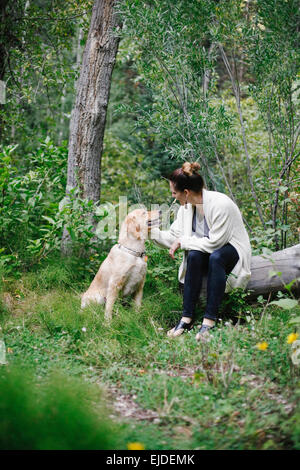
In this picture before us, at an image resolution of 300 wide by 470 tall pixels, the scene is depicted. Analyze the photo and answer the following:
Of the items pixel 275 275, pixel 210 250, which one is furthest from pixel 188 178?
pixel 275 275

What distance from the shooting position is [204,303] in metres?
4.40

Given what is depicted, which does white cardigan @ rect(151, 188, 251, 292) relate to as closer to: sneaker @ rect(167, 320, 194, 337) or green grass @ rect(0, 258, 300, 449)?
green grass @ rect(0, 258, 300, 449)

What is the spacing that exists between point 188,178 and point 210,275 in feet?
3.21

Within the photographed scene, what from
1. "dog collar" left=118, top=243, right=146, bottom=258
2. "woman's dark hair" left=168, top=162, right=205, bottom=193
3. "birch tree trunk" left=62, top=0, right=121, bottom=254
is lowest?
"dog collar" left=118, top=243, right=146, bottom=258

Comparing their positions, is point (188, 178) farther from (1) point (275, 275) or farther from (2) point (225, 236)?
(1) point (275, 275)

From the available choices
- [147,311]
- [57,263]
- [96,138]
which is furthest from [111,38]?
[147,311]

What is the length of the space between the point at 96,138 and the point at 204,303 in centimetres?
280

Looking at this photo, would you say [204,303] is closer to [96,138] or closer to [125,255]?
[125,255]

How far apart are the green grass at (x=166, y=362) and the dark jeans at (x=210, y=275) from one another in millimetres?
296

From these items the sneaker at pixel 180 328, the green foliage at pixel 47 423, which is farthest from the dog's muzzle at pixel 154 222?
the green foliage at pixel 47 423

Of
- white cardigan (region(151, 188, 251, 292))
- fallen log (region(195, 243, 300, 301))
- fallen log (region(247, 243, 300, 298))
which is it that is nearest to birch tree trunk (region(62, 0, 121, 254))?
white cardigan (region(151, 188, 251, 292))

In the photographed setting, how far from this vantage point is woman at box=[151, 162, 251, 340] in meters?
4.05

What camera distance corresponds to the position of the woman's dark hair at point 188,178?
13.8ft

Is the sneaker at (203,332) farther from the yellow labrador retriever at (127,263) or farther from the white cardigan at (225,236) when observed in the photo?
the yellow labrador retriever at (127,263)
